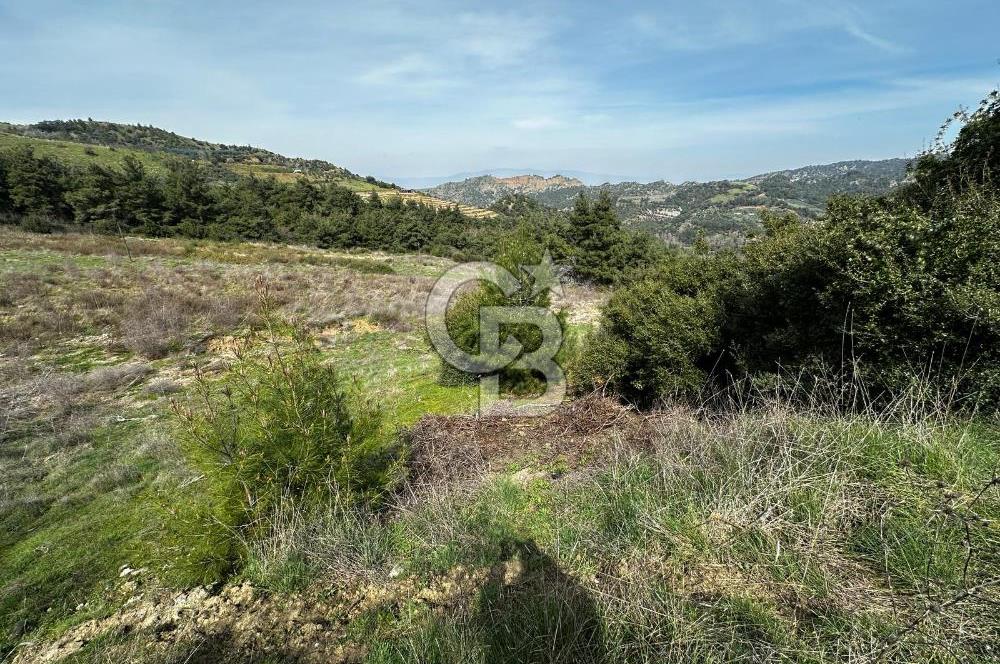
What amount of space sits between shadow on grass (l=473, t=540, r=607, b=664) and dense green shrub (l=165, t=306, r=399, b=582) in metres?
1.76

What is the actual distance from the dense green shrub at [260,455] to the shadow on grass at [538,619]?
69.2 inches

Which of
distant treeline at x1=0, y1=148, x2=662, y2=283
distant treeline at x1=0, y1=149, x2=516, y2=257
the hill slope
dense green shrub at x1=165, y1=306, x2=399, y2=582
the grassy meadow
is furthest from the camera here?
the hill slope

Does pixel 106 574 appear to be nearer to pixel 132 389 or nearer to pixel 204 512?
pixel 204 512

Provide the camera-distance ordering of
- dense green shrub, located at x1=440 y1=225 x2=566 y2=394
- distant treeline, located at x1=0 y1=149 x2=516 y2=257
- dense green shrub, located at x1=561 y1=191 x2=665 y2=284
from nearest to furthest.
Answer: dense green shrub, located at x1=440 y1=225 x2=566 y2=394 → dense green shrub, located at x1=561 y1=191 x2=665 y2=284 → distant treeline, located at x1=0 y1=149 x2=516 y2=257

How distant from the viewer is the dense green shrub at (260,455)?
11.3 feet

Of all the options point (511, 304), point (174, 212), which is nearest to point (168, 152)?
point (174, 212)

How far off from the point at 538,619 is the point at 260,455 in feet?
8.60

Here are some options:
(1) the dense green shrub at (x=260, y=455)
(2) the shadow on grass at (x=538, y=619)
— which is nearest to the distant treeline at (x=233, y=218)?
(1) the dense green shrub at (x=260, y=455)

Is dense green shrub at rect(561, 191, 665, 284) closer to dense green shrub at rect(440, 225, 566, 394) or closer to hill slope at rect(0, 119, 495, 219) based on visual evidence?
dense green shrub at rect(440, 225, 566, 394)

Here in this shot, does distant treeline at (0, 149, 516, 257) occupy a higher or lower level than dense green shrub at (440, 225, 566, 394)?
Answer: higher

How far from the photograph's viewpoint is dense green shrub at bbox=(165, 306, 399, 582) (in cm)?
346

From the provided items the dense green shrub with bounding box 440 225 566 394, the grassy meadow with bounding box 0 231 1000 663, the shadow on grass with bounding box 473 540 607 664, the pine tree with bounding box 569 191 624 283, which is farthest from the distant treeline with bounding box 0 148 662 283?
the shadow on grass with bounding box 473 540 607 664

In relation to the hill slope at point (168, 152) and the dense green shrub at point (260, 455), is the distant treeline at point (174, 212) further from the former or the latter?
the dense green shrub at point (260, 455)

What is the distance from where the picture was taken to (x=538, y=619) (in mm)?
2535
